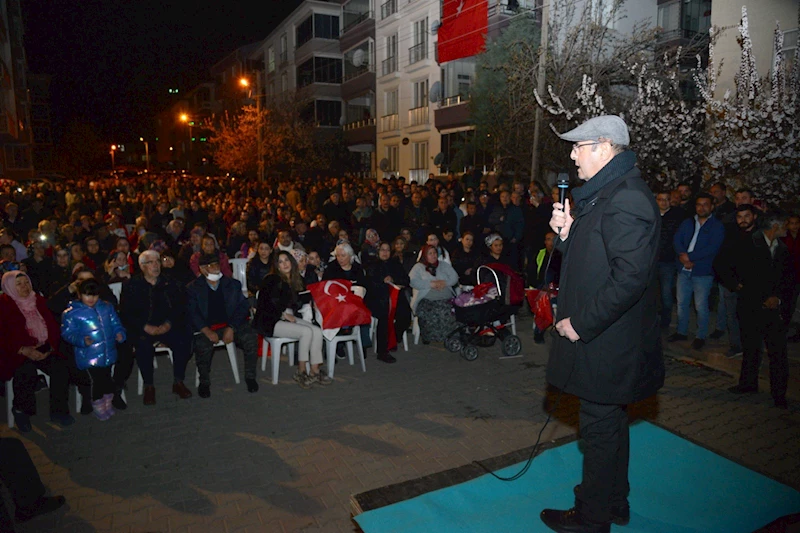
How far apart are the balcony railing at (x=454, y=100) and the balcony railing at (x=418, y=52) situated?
291 cm

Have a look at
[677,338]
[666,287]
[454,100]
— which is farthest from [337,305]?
[454,100]

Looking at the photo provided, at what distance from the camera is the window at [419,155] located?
2658 centimetres

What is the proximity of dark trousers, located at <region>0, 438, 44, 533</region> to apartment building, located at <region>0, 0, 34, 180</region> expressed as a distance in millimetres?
33621

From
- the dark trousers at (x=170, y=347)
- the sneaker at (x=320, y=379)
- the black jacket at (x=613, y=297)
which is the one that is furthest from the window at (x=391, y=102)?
the black jacket at (x=613, y=297)

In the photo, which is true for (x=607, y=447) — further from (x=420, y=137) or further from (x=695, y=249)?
(x=420, y=137)

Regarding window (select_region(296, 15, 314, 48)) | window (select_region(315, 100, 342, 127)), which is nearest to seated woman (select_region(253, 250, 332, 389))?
window (select_region(315, 100, 342, 127))

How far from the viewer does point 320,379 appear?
252 inches

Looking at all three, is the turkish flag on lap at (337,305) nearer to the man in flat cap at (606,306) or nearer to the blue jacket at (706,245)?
the man in flat cap at (606,306)

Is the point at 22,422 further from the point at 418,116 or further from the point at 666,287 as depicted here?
the point at 418,116

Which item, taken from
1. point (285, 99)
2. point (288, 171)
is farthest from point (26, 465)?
point (285, 99)

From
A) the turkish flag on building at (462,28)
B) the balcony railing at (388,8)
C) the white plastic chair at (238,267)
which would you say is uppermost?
the balcony railing at (388,8)

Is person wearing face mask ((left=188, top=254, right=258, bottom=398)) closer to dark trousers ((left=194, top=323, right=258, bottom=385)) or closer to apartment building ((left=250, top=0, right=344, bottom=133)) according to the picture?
dark trousers ((left=194, top=323, right=258, bottom=385))

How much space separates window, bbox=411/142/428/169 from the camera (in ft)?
87.2

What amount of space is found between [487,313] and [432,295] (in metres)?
0.92
